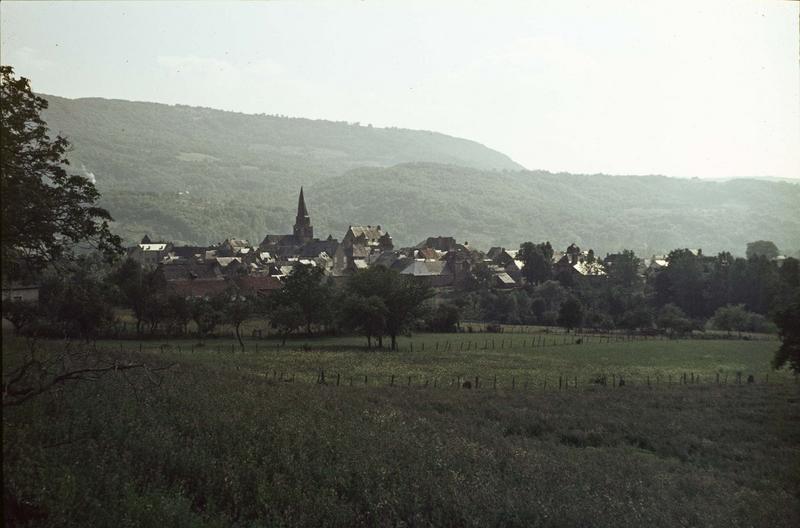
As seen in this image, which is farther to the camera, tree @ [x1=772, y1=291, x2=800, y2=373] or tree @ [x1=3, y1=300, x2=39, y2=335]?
tree @ [x1=3, y1=300, x2=39, y2=335]

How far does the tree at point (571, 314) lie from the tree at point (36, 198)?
218ft

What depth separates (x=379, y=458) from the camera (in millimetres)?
13211

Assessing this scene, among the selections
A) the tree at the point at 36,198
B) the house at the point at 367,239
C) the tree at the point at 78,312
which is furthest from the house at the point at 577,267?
the tree at the point at 36,198

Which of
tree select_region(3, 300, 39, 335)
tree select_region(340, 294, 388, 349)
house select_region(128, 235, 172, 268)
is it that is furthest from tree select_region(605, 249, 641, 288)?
house select_region(128, 235, 172, 268)

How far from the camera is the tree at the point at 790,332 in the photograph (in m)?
29.2

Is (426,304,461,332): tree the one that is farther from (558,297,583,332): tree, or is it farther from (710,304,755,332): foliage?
(710,304,755,332): foliage

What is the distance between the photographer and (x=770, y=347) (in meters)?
55.8

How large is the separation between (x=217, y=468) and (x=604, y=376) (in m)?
30.4

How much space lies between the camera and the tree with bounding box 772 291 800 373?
29156 millimetres

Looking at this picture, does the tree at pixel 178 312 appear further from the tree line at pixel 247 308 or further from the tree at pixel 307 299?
the tree at pixel 307 299

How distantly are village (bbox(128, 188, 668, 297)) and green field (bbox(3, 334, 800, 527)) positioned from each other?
52409 millimetres

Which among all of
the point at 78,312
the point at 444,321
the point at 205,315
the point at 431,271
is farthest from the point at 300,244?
the point at 78,312

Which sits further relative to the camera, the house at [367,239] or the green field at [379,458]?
the house at [367,239]

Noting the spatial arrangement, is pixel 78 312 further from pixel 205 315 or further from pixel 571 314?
pixel 571 314
